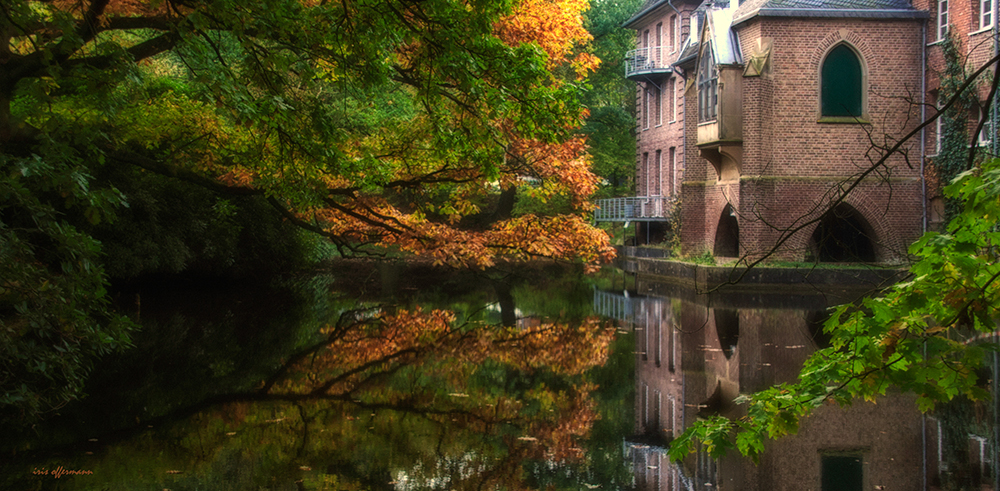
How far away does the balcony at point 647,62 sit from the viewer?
37625 millimetres

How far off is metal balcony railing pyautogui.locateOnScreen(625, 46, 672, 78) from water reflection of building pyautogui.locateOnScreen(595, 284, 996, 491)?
82.1 ft

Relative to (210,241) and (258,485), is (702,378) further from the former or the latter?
(210,241)

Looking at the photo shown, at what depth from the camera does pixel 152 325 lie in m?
16.2

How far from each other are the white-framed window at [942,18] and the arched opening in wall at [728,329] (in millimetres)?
11039

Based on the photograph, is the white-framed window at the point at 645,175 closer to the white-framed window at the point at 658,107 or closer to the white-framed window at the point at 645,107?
the white-framed window at the point at 645,107

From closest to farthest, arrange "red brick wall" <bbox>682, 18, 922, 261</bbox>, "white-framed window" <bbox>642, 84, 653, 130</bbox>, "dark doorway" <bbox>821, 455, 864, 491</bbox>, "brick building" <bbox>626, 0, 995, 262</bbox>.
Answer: "dark doorway" <bbox>821, 455, 864, 491</bbox>
"brick building" <bbox>626, 0, 995, 262</bbox>
"red brick wall" <bbox>682, 18, 922, 261</bbox>
"white-framed window" <bbox>642, 84, 653, 130</bbox>

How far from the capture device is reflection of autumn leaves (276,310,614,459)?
327 inches

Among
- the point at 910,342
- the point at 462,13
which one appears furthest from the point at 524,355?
the point at 910,342

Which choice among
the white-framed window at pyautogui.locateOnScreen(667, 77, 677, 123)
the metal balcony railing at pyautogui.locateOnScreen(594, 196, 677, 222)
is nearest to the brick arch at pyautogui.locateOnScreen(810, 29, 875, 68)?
the metal balcony railing at pyautogui.locateOnScreen(594, 196, 677, 222)

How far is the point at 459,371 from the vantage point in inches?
437

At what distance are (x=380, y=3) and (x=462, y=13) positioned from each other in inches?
42.3

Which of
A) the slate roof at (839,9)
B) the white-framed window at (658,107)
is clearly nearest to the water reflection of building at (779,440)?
the slate roof at (839,9)

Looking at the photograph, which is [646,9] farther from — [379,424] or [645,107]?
[379,424]

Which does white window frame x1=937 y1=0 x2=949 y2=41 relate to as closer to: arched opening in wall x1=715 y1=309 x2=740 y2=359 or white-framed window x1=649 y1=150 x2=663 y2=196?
arched opening in wall x1=715 y1=309 x2=740 y2=359
